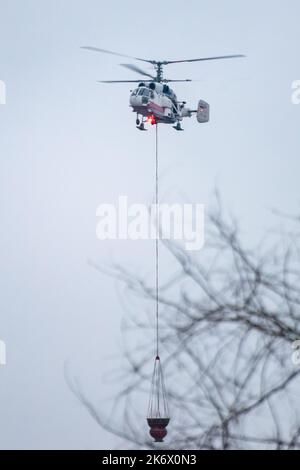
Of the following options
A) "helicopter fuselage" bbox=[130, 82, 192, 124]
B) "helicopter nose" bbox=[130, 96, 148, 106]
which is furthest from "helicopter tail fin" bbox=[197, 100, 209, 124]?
"helicopter nose" bbox=[130, 96, 148, 106]

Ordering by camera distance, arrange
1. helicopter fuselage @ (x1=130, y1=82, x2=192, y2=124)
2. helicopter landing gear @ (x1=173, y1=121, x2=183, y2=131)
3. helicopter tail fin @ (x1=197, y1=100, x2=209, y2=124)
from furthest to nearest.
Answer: helicopter fuselage @ (x1=130, y1=82, x2=192, y2=124)
helicopter landing gear @ (x1=173, y1=121, x2=183, y2=131)
helicopter tail fin @ (x1=197, y1=100, x2=209, y2=124)

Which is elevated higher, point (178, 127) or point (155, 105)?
point (155, 105)

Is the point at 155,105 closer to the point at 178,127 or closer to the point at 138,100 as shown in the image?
the point at 138,100

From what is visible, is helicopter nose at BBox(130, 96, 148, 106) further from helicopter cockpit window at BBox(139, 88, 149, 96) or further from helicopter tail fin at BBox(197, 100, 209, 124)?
helicopter tail fin at BBox(197, 100, 209, 124)

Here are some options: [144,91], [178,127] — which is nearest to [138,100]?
[144,91]

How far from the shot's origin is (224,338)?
498 centimetres

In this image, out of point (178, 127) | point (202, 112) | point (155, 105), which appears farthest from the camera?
point (155, 105)

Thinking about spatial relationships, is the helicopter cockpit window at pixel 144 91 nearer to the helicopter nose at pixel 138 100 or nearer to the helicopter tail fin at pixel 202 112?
the helicopter nose at pixel 138 100

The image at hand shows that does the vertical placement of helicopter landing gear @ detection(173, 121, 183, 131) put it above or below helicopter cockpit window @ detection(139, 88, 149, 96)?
below

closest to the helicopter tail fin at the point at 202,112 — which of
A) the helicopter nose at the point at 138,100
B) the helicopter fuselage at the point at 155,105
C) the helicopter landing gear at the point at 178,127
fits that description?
the helicopter landing gear at the point at 178,127
